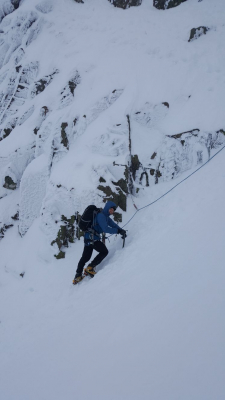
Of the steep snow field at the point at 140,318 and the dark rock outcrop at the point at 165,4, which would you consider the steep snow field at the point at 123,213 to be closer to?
the steep snow field at the point at 140,318

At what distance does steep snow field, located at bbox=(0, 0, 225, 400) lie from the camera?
9.53 feet

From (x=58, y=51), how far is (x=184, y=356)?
56.3 feet

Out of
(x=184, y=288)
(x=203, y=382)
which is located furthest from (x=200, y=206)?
(x=203, y=382)

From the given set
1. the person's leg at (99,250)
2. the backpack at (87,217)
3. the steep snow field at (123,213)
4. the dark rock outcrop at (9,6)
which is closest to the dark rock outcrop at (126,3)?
the steep snow field at (123,213)

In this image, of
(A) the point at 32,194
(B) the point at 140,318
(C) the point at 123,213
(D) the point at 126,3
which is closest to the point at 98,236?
(C) the point at 123,213

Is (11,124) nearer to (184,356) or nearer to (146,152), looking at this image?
(146,152)

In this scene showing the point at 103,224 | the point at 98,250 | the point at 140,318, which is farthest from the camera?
the point at 98,250

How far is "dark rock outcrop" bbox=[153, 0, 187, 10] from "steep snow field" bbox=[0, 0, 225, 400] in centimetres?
68

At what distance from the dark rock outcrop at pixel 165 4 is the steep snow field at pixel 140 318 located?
12.8m

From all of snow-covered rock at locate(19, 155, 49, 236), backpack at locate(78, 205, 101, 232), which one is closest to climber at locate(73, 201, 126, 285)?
backpack at locate(78, 205, 101, 232)

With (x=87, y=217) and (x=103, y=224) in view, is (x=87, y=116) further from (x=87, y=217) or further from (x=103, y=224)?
(x=103, y=224)

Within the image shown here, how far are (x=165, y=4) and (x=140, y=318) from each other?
18.1 metres

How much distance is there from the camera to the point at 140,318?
11.3ft

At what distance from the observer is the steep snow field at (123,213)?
9.53 ft
